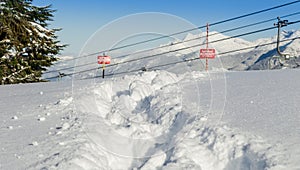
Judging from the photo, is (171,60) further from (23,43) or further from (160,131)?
(23,43)

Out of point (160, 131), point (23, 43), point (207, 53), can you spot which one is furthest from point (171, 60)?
point (23, 43)

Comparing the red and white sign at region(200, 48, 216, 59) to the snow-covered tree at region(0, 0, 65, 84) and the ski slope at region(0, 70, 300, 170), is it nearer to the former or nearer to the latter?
the ski slope at region(0, 70, 300, 170)

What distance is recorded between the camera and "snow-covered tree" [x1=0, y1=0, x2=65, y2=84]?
1164cm

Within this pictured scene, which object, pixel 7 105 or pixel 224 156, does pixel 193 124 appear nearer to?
pixel 224 156

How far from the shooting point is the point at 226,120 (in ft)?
13.2

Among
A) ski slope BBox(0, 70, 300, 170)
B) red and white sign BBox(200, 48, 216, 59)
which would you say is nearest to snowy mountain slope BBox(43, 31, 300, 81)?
red and white sign BBox(200, 48, 216, 59)

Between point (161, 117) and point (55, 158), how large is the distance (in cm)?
237

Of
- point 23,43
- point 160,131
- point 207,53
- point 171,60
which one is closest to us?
point 160,131

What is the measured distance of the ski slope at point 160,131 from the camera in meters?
2.92

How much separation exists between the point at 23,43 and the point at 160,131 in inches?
578

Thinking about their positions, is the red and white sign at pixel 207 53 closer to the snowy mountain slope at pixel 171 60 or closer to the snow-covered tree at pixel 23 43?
the snowy mountain slope at pixel 171 60

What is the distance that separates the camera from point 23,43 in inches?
654

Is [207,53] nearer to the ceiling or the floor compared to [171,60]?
nearer to the ceiling

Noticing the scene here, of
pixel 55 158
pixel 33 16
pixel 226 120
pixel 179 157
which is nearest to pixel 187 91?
pixel 226 120
